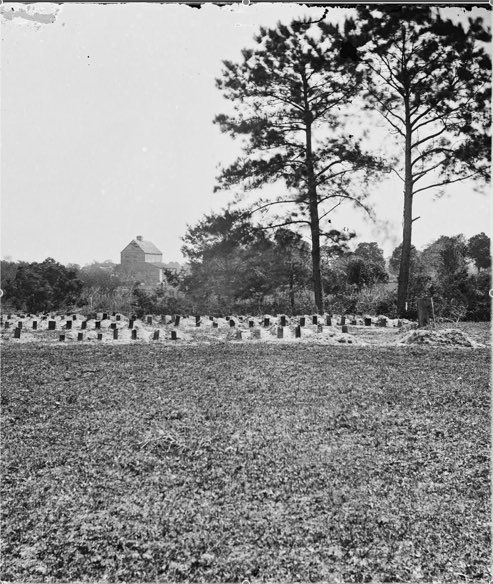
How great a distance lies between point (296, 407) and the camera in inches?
138

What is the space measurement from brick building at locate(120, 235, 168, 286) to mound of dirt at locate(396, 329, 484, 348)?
14.4 feet

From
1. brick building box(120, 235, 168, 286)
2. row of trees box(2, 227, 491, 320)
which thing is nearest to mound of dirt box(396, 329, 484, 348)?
row of trees box(2, 227, 491, 320)

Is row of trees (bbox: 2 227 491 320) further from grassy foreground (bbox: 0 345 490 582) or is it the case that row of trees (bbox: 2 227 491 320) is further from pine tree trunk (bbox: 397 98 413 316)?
Result: grassy foreground (bbox: 0 345 490 582)

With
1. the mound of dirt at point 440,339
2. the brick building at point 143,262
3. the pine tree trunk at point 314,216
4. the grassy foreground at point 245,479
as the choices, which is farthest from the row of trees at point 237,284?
the grassy foreground at point 245,479

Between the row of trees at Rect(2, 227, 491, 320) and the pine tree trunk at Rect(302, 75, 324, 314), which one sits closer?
the pine tree trunk at Rect(302, 75, 324, 314)

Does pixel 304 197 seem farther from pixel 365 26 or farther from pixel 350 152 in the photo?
pixel 365 26

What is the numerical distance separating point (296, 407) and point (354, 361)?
80.7 inches

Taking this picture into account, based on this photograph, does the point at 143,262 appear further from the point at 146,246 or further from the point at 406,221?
the point at 406,221

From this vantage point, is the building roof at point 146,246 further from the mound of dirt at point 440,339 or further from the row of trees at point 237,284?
the mound of dirt at point 440,339

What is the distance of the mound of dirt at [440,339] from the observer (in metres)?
6.91

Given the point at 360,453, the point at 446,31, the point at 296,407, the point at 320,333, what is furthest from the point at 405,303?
the point at 360,453

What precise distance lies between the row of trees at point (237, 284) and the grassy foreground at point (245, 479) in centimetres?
677

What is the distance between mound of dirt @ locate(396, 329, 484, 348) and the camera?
6.91m

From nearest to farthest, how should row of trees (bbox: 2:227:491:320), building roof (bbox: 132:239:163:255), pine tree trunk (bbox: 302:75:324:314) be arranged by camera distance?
building roof (bbox: 132:239:163:255), pine tree trunk (bbox: 302:75:324:314), row of trees (bbox: 2:227:491:320)
